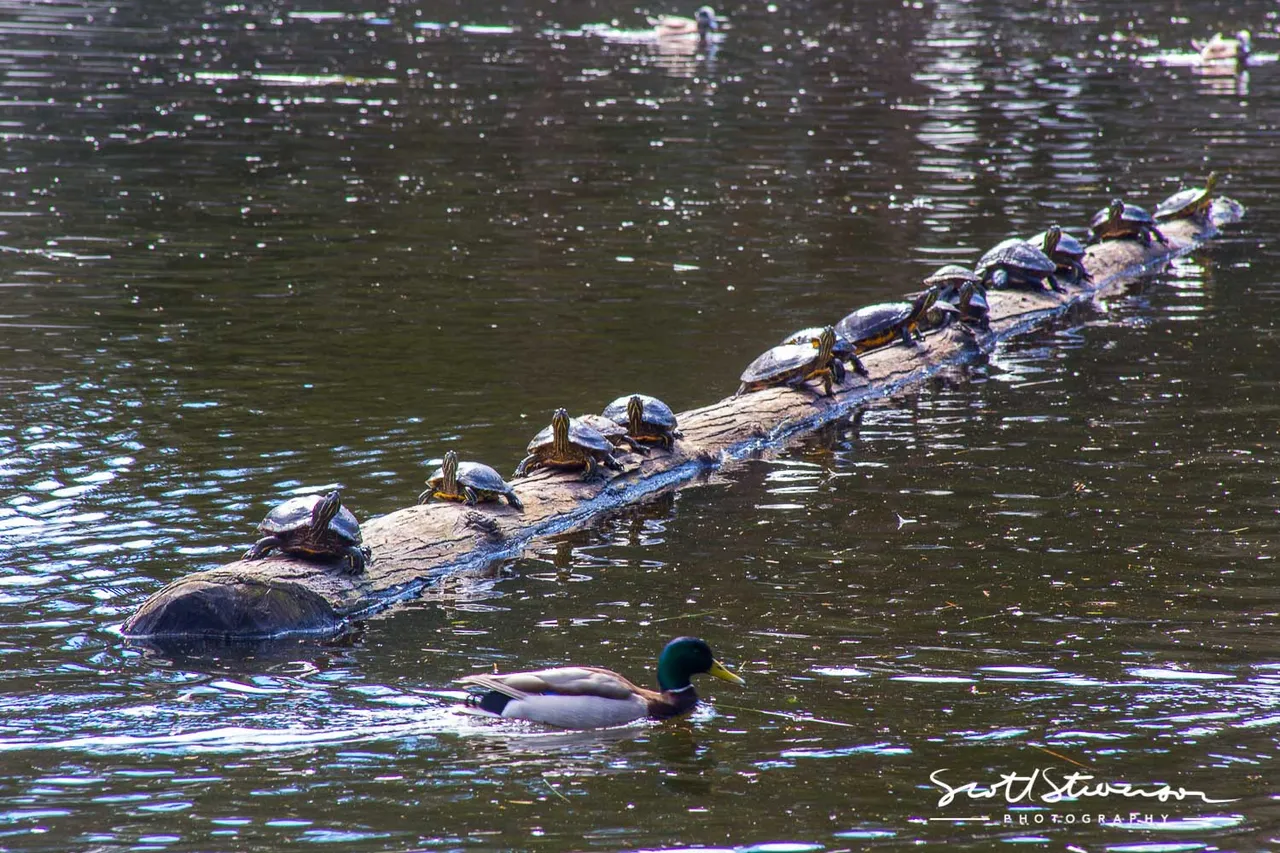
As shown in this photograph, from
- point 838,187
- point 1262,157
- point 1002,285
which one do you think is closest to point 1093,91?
point 1262,157

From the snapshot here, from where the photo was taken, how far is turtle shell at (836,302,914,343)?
1636 cm

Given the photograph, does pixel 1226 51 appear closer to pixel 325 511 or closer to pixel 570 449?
pixel 570 449

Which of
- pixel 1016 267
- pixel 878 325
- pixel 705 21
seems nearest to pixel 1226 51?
pixel 705 21

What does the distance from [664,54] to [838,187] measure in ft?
69.8

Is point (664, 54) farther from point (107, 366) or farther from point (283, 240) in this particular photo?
point (107, 366)

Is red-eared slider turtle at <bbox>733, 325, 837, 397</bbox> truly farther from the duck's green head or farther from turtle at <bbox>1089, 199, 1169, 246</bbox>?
turtle at <bbox>1089, 199, 1169, 246</bbox>

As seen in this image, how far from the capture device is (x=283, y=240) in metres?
22.4

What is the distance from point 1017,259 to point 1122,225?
3.96m

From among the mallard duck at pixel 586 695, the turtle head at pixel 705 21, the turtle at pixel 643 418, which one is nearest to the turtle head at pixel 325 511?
the mallard duck at pixel 586 695

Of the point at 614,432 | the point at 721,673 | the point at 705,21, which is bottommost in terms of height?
the point at 721,673

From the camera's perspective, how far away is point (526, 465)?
1243 cm

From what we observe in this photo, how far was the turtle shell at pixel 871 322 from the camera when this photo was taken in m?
16.4
